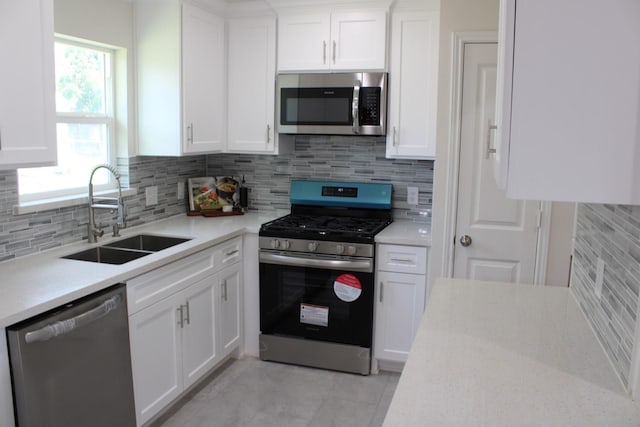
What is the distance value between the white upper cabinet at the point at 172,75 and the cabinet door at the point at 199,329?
88cm

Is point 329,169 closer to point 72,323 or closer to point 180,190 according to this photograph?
point 180,190

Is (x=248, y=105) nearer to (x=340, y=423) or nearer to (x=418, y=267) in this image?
(x=418, y=267)

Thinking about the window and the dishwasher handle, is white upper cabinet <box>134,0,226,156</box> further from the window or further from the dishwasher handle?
the dishwasher handle

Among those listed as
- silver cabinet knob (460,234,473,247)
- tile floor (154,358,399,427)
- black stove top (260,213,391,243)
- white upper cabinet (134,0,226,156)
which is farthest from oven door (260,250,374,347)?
white upper cabinet (134,0,226,156)

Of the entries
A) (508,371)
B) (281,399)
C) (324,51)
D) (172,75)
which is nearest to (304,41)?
(324,51)

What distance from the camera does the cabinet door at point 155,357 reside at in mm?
2596

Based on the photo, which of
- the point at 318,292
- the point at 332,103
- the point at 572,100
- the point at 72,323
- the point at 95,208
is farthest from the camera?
the point at 332,103

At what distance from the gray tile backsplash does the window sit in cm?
110

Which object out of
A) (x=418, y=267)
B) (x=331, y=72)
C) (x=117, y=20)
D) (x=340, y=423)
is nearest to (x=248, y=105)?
(x=331, y=72)

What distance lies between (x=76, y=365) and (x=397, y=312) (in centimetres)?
190

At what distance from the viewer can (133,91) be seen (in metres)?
3.42

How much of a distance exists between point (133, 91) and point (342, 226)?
1542mm

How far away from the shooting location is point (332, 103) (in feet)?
11.8

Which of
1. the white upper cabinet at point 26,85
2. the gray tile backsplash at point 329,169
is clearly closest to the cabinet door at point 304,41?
the gray tile backsplash at point 329,169
